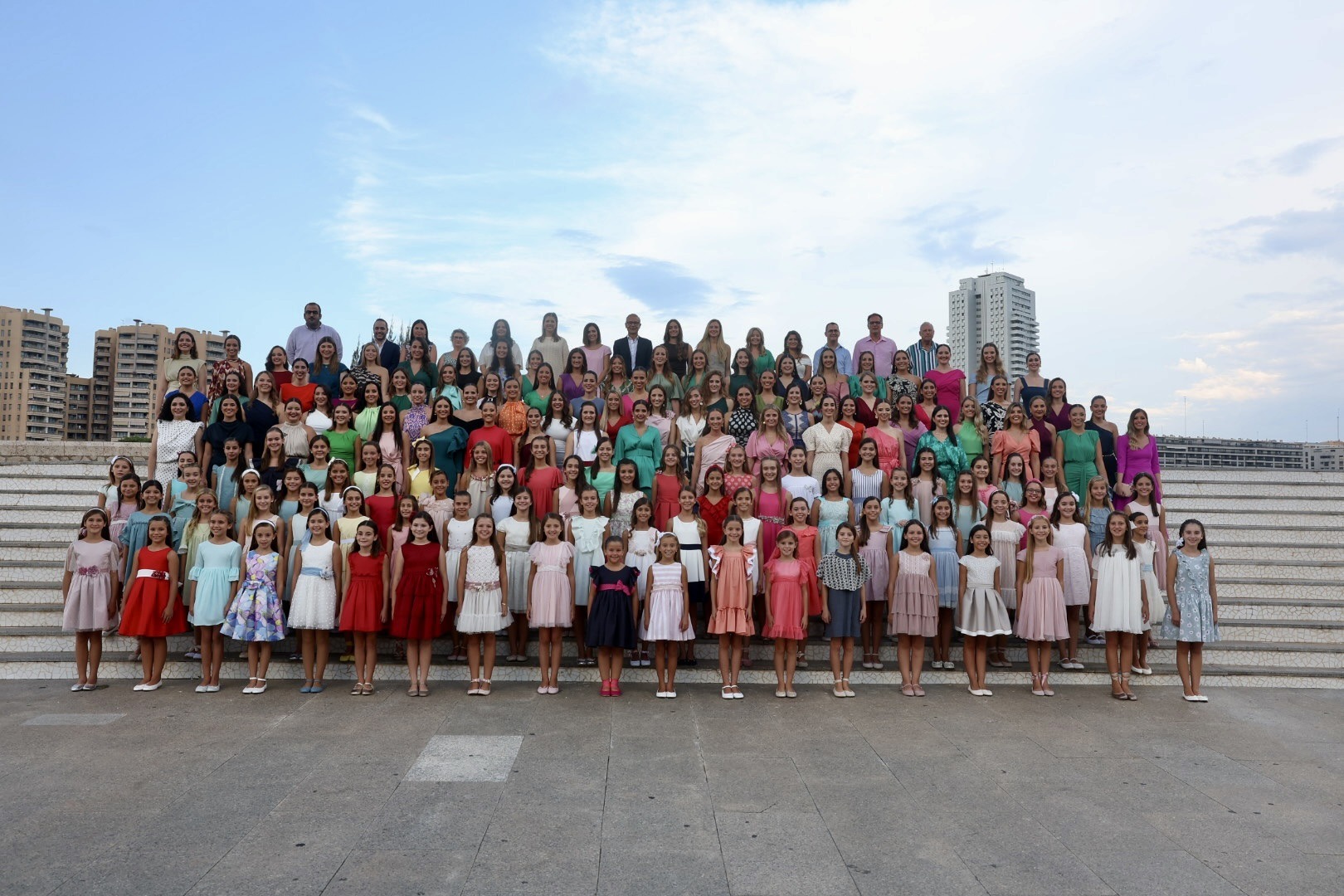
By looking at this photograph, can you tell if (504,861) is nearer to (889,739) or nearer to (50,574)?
(889,739)

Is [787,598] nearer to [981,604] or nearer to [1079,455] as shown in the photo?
[981,604]

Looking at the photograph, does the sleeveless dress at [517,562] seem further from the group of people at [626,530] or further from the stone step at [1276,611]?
the stone step at [1276,611]

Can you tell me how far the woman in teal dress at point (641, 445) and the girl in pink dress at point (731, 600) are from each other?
59.5 inches

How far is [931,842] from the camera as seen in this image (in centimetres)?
438

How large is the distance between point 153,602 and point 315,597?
1.49 m

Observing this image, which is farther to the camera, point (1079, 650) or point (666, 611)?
point (1079, 650)

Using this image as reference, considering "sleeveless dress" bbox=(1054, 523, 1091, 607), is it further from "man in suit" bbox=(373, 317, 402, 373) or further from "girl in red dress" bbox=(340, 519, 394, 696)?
"man in suit" bbox=(373, 317, 402, 373)

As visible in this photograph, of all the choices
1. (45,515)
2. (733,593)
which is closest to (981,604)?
(733,593)

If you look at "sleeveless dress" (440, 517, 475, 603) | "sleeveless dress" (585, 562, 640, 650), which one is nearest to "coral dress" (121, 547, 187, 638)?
"sleeveless dress" (440, 517, 475, 603)

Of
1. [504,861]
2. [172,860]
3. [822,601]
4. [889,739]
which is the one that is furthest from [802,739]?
[172,860]

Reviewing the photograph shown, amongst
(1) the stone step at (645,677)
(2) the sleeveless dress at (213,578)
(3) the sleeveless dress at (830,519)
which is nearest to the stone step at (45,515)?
(1) the stone step at (645,677)

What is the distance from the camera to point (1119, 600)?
771 cm

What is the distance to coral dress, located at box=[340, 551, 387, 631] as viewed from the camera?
7.38 meters

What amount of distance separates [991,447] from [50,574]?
1089cm
